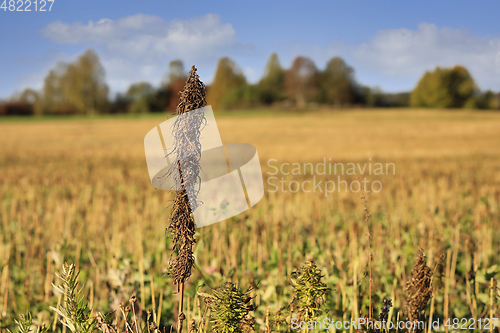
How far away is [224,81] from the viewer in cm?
9575

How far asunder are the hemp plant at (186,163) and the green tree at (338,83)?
8865cm

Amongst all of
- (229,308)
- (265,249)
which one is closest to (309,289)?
(229,308)

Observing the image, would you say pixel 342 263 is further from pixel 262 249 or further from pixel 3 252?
pixel 3 252

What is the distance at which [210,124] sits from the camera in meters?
1.10

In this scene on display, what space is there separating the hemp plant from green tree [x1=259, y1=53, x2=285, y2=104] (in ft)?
280

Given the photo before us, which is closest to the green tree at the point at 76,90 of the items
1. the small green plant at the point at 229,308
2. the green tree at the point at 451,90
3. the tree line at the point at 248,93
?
the tree line at the point at 248,93

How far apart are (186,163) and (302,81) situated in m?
93.1

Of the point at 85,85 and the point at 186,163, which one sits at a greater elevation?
the point at 85,85

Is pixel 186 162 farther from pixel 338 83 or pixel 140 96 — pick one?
pixel 338 83

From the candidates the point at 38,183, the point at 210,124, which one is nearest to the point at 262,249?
the point at 210,124

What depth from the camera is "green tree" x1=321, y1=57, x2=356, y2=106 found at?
8756cm

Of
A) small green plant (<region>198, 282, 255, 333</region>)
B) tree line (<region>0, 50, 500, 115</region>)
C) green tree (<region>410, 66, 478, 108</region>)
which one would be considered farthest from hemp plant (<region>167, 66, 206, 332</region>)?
green tree (<region>410, 66, 478, 108</region>)

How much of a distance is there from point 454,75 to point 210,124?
105426 millimetres

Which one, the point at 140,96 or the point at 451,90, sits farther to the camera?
the point at 451,90
